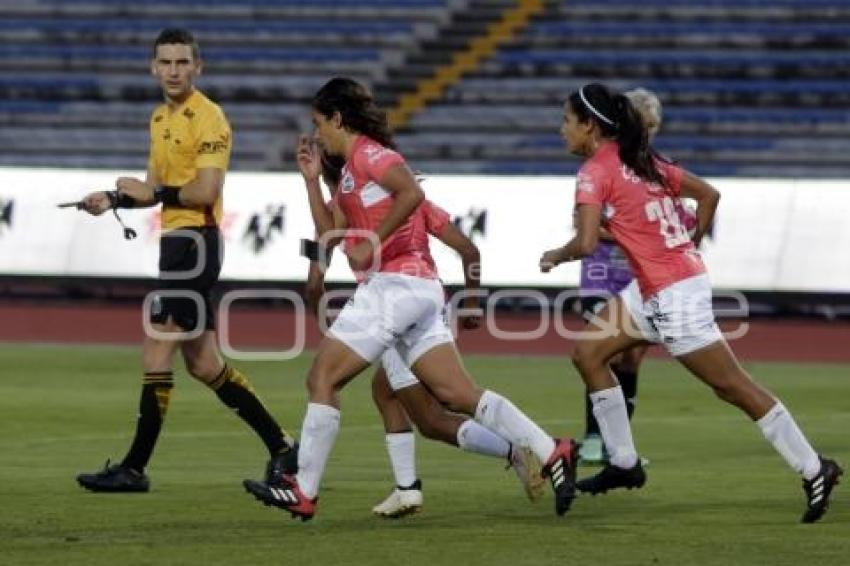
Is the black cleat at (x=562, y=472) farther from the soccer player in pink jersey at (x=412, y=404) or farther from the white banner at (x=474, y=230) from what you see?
the white banner at (x=474, y=230)

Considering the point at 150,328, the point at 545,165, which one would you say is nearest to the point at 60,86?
the point at 545,165

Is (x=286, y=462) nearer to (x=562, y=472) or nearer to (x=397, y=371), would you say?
(x=397, y=371)

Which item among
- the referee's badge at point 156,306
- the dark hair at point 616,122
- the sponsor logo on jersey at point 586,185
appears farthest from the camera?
the referee's badge at point 156,306

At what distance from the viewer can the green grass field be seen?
9.59 metres

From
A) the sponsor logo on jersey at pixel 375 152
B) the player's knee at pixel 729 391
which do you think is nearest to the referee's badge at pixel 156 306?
the sponsor logo on jersey at pixel 375 152

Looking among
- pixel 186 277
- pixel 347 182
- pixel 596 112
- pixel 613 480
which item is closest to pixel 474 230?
pixel 186 277

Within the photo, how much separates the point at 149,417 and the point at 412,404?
1.63m

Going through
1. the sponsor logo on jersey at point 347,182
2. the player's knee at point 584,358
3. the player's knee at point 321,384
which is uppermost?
the sponsor logo on jersey at point 347,182

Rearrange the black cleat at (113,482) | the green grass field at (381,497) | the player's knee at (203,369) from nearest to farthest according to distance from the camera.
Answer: the green grass field at (381,497)
the black cleat at (113,482)
the player's knee at (203,369)

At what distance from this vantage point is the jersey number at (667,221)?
11.2m

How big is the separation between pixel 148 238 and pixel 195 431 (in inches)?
473

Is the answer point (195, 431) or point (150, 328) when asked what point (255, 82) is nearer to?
point (195, 431)

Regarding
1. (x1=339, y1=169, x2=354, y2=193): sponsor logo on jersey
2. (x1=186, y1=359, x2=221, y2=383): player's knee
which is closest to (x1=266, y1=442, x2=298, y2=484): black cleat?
(x1=186, y1=359, x2=221, y2=383): player's knee

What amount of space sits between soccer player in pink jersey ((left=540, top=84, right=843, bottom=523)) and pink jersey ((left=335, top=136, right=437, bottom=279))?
2.04 ft
